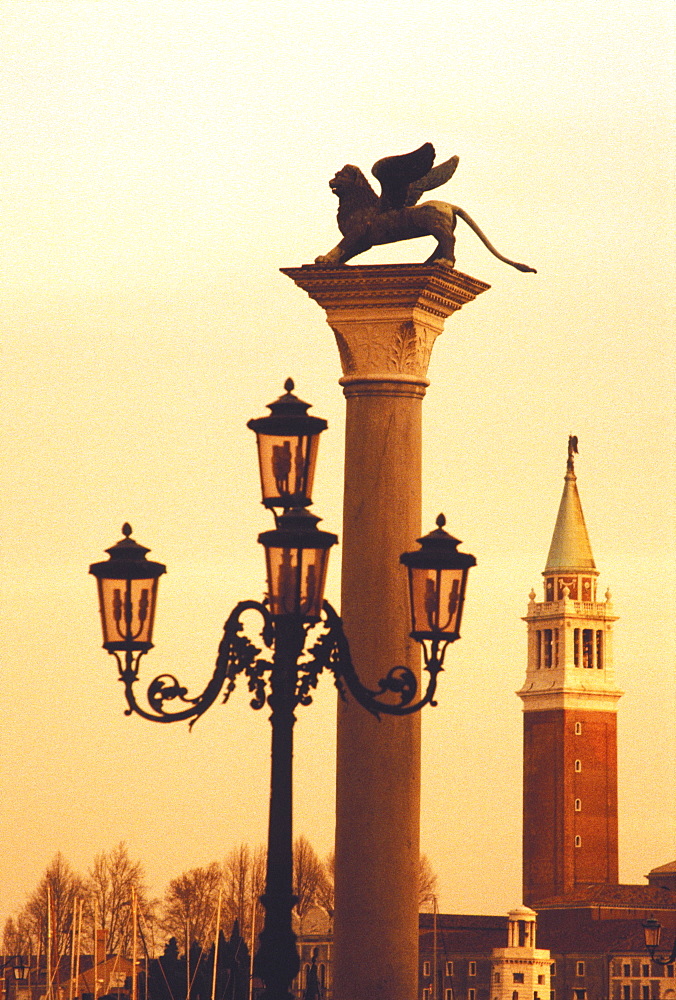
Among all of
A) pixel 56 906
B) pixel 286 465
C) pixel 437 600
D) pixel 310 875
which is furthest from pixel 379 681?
pixel 310 875

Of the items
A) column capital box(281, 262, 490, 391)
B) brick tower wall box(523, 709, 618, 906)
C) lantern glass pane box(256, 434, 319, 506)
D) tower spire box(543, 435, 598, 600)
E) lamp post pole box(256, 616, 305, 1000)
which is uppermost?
tower spire box(543, 435, 598, 600)

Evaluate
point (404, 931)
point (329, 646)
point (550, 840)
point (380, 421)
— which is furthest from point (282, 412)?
point (550, 840)

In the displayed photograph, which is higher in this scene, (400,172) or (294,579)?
(400,172)

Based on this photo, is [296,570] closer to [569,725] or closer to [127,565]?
[127,565]

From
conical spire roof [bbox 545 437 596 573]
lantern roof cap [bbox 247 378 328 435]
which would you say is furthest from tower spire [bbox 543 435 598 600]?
lantern roof cap [bbox 247 378 328 435]

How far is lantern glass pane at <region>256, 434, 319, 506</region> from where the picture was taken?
1150 centimetres

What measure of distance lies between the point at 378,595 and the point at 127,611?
3515 mm

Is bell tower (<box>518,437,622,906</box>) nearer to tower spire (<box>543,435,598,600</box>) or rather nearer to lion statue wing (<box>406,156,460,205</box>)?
tower spire (<box>543,435,598,600</box>)

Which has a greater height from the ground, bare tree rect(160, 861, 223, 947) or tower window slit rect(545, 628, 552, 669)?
tower window slit rect(545, 628, 552, 669)

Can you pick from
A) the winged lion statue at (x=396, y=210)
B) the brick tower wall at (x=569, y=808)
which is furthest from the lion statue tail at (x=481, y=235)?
the brick tower wall at (x=569, y=808)

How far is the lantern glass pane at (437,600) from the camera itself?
11258 mm

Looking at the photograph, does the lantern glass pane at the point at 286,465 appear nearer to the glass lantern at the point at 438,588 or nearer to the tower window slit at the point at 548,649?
the glass lantern at the point at 438,588

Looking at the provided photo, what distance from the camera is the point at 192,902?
87.6 meters

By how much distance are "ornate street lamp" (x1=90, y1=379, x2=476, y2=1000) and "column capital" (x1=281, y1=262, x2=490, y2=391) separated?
3.17 m
